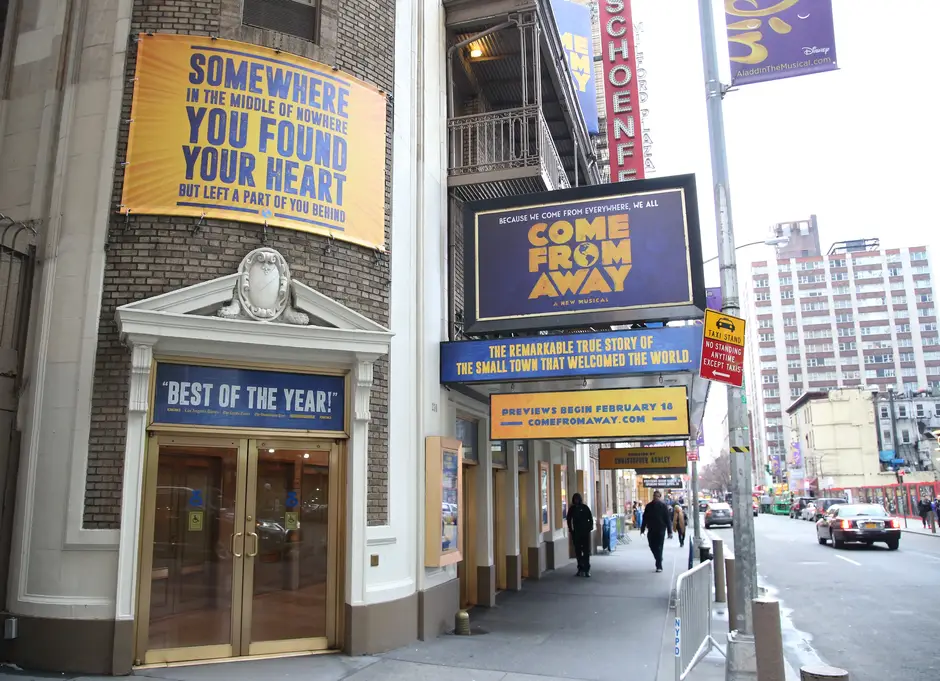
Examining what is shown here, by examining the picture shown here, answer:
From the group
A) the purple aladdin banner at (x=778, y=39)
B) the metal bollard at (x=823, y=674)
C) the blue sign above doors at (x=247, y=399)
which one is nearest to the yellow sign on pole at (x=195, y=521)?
the blue sign above doors at (x=247, y=399)

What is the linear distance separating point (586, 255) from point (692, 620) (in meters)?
4.96

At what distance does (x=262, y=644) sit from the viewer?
8031mm

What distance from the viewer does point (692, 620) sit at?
7602 millimetres

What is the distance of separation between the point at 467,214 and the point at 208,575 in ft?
Answer: 20.0

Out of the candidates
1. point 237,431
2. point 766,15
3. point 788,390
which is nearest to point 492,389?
point 237,431

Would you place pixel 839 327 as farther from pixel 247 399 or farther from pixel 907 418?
pixel 247 399

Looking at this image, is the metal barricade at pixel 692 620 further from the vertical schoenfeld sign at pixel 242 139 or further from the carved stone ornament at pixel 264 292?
the vertical schoenfeld sign at pixel 242 139

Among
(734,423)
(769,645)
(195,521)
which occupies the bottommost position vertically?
(769,645)

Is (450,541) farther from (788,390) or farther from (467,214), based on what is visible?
(788,390)

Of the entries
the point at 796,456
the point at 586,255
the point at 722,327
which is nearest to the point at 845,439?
the point at 796,456

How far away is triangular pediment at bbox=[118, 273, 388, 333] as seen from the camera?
7.82m

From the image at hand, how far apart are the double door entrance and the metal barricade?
3.87m

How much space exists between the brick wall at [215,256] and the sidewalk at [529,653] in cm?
168

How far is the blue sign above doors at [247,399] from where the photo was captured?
803cm
